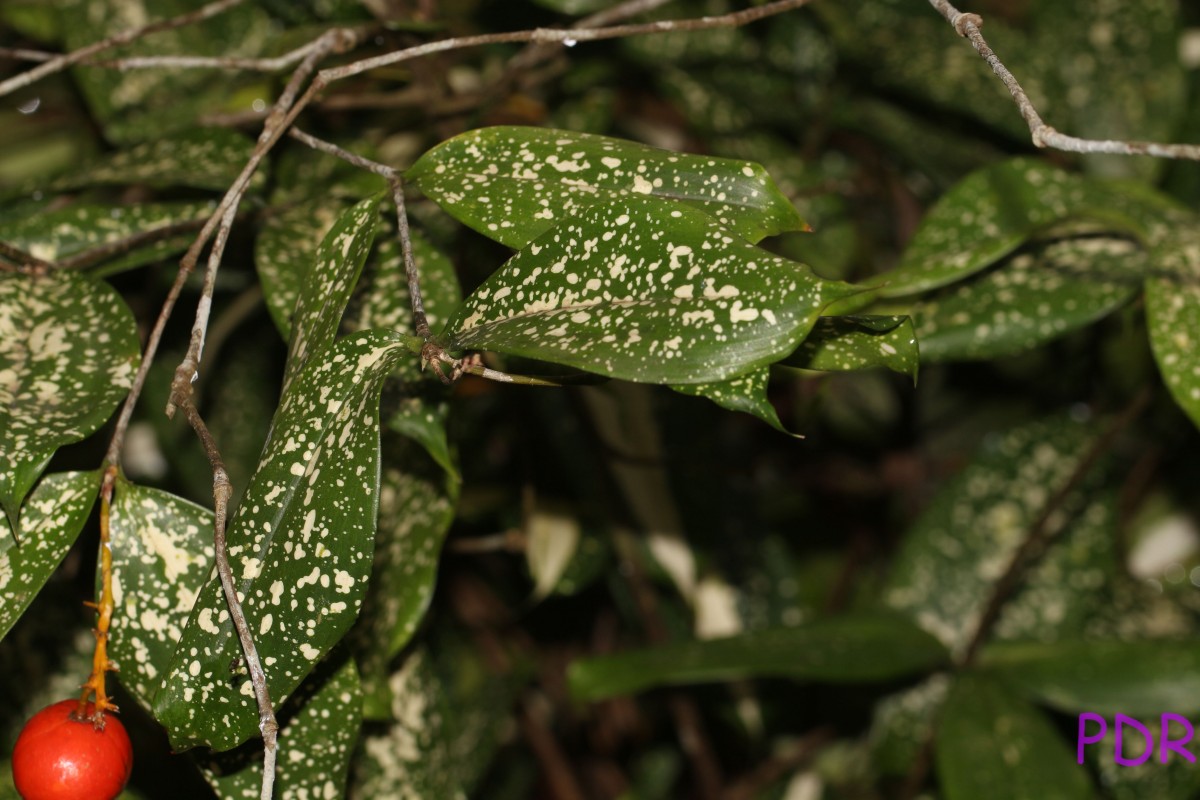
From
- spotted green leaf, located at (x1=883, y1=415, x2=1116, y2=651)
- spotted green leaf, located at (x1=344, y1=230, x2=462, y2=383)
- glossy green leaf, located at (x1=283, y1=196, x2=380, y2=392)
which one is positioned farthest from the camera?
spotted green leaf, located at (x1=883, y1=415, x2=1116, y2=651)

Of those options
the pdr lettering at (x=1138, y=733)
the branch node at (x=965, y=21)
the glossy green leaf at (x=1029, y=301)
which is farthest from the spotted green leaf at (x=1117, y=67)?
the branch node at (x=965, y=21)

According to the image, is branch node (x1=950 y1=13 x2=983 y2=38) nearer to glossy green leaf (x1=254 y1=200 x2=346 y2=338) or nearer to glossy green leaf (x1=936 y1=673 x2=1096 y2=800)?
glossy green leaf (x1=254 y1=200 x2=346 y2=338)

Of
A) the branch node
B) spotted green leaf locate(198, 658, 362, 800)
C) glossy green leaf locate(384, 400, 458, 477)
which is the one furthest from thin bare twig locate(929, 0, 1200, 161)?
spotted green leaf locate(198, 658, 362, 800)

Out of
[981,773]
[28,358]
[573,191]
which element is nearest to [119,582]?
[28,358]

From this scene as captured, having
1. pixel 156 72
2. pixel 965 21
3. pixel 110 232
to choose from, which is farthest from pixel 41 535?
pixel 156 72

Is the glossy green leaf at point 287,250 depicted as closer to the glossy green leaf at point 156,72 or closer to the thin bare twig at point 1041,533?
the glossy green leaf at point 156,72

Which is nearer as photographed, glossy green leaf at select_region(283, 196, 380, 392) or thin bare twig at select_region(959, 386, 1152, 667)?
glossy green leaf at select_region(283, 196, 380, 392)

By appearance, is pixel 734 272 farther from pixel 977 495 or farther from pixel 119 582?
pixel 977 495
